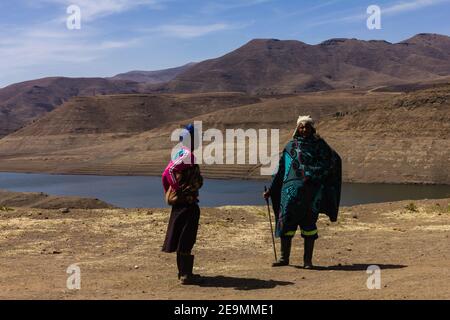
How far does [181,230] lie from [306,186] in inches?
75.9

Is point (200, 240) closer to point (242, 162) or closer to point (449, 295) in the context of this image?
point (449, 295)

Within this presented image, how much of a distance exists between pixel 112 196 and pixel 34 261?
3786 cm

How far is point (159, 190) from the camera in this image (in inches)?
1928

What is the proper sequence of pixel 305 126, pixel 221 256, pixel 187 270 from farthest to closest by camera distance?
pixel 221 256 → pixel 305 126 → pixel 187 270

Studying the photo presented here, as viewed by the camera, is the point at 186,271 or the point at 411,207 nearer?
the point at 186,271

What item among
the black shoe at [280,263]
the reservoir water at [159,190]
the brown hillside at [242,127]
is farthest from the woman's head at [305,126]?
the brown hillside at [242,127]

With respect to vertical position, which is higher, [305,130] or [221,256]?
[305,130]

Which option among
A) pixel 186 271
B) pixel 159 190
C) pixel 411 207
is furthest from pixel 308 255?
pixel 159 190

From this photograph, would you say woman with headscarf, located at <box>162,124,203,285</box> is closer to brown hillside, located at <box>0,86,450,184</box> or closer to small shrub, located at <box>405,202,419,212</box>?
small shrub, located at <box>405,202,419,212</box>

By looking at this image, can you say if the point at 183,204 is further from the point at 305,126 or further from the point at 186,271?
the point at 305,126

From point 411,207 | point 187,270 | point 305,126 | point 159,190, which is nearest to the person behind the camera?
point 187,270

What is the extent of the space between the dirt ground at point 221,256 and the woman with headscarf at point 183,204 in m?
0.37

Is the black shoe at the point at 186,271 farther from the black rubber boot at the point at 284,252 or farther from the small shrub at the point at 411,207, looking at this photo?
the small shrub at the point at 411,207

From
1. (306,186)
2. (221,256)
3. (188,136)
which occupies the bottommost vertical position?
(221,256)
